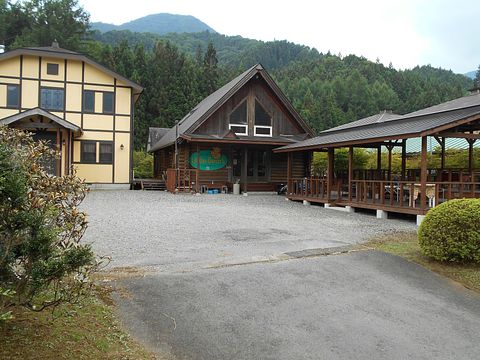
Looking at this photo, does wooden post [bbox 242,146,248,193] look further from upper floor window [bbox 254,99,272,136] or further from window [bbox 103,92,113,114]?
window [bbox 103,92,113,114]

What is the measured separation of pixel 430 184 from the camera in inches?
451

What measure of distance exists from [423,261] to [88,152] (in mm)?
19458

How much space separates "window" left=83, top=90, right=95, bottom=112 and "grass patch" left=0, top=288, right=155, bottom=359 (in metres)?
19.8

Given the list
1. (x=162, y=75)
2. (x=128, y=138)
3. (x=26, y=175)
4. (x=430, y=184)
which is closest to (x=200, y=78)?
(x=162, y=75)

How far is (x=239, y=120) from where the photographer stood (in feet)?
74.7

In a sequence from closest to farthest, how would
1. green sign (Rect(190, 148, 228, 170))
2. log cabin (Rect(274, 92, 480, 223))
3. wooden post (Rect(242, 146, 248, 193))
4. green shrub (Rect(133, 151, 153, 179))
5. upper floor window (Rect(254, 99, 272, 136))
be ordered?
log cabin (Rect(274, 92, 480, 223)) → wooden post (Rect(242, 146, 248, 193)) → green sign (Rect(190, 148, 228, 170)) → upper floor window (Rect(254, 99, 272, 136)) → green shrub (Rect(133, 151, 153, 179))

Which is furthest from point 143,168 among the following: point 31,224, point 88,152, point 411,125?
point 31,224

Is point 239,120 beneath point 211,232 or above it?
above

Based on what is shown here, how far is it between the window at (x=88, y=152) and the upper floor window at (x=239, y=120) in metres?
7.52

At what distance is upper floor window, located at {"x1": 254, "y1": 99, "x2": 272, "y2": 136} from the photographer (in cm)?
2316

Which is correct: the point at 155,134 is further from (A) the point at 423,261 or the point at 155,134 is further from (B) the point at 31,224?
(B) the point at 31,224

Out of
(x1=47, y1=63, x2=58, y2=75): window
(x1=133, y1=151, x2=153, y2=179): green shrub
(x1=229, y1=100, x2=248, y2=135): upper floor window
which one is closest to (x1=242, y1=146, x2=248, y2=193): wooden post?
(x1=229, y1=100, x2=248, y2=135): upper floor window

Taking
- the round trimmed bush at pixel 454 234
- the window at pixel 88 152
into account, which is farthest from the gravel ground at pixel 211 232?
the window at pixel 88 152

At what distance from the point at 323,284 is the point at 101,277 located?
292 centimetres
